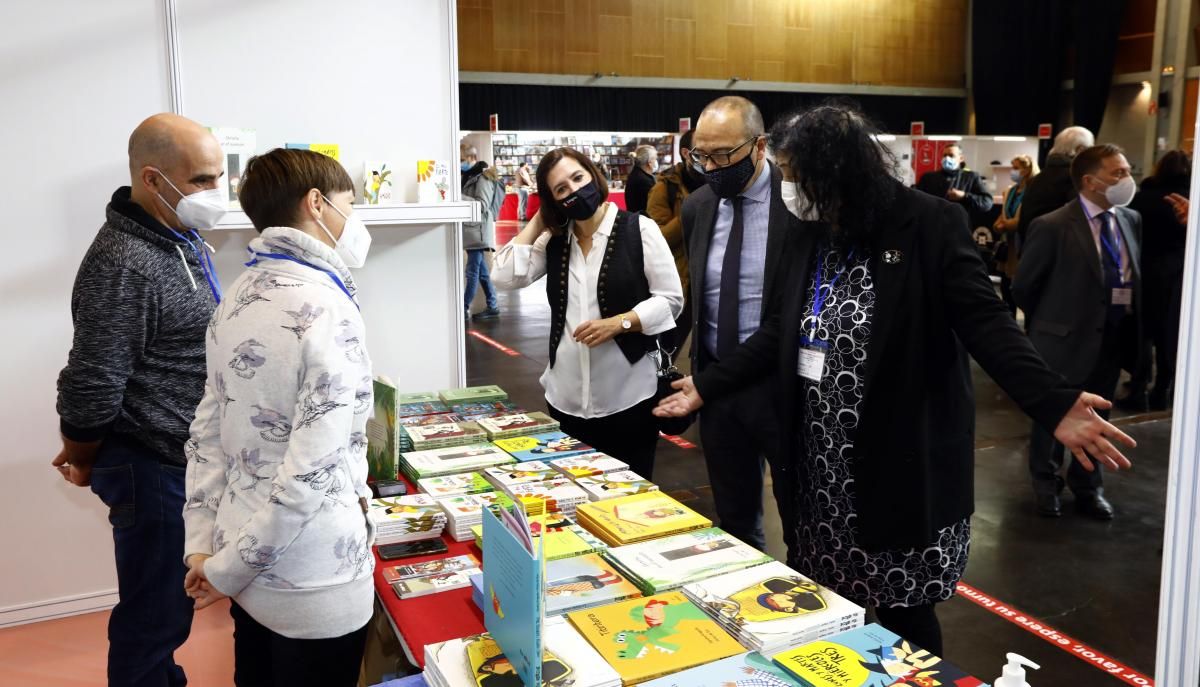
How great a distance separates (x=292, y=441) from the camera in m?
1.42

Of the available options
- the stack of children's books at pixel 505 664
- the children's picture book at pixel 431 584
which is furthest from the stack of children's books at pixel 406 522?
the stack of children's books at pixel 505 664

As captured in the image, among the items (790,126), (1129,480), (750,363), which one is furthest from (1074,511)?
(790,126)

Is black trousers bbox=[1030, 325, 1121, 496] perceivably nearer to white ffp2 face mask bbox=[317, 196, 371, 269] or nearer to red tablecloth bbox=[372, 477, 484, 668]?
red tablecloth bbox=[372, 477, 484, 668]

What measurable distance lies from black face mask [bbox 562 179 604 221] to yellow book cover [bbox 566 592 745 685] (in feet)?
4.68

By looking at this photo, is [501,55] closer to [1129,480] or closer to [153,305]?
[1129,480]

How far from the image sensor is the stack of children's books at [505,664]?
1.35 m

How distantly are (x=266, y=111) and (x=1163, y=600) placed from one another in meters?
3.26

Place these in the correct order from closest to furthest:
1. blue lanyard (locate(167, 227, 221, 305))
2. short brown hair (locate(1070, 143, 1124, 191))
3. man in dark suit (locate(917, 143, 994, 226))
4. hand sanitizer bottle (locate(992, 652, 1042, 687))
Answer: hand sanitizer bottle (locate(992, 652, 1042, 687)) < blue lanyard (locate(167, 227, 221, 305)) < short brown hair (locate(1070, 143, 1124, 191)) < man in dark suit (locate(917, 143, 994, 226))

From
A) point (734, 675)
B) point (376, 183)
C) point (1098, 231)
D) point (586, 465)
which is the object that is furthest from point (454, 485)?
point (1098, 231)

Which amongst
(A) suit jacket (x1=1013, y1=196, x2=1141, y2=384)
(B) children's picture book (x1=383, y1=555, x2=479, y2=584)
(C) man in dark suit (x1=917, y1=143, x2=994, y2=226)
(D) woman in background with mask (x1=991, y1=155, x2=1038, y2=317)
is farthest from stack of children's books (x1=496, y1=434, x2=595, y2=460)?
(C) man in dark suit (x1=917, y1=143, x2=994, y2=226)

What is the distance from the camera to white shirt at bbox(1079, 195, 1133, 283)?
4008 millimetres

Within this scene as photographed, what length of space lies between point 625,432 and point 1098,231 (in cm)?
263

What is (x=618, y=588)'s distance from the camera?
5.52ft

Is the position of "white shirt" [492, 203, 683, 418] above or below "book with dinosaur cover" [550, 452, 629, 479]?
above
